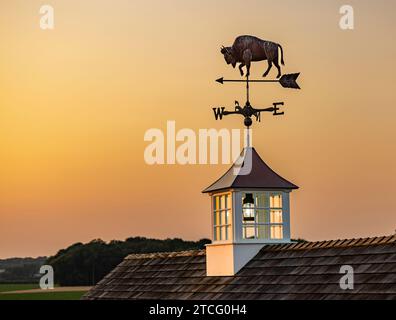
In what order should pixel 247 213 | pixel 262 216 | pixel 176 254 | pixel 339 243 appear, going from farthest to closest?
pixel 176 254 < pixel 262 216 < pixel 247 213 < pixel 339 243

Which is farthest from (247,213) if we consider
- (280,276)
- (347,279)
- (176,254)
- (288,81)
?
(347,279)

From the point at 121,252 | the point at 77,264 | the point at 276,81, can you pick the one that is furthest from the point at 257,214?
the point at 77,264

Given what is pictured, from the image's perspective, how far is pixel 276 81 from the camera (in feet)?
101

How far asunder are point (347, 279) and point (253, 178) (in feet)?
21.3

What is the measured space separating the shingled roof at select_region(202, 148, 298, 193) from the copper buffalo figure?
2.39m

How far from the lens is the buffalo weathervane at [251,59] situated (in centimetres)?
3027

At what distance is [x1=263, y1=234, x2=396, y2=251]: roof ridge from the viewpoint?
25562mm

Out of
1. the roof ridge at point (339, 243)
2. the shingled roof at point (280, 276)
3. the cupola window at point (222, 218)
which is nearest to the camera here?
the shingled roof at point (280, 276)

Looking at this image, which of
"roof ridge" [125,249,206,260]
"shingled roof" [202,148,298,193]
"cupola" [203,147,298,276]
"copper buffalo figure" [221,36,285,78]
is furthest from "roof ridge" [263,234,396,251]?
"copper buffalo figure" [221,36,285,78]

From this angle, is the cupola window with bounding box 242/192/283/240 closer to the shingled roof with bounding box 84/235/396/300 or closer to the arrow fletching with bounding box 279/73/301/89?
the shingled roof with bounding box 84/235/396/300

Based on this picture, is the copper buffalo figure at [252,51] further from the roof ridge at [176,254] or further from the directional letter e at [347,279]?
the directional letter e at [347,279]

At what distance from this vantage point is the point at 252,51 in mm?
30312

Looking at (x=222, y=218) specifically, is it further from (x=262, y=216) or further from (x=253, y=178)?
(x=253, y=178)

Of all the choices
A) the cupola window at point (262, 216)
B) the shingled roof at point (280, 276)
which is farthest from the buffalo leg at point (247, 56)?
the shingled roof at point (280, 276)
